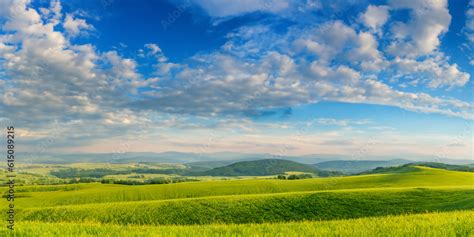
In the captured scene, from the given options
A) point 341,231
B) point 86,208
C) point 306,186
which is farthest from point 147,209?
point 306,186

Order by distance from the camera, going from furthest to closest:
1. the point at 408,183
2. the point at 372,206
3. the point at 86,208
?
1. the point at 408,183
2. the point at 86,208
3. the point at 372,206

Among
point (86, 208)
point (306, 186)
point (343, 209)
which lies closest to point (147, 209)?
point (86, 208)

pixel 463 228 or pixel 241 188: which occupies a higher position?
pixel 463 228

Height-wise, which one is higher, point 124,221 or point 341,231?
point 341,231

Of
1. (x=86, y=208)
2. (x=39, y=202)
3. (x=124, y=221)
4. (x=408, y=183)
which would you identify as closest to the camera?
(x=124, y=221)

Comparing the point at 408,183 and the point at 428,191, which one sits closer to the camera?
the point at 428,191

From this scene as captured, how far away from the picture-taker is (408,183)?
278 ft

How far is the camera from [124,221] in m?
44.0

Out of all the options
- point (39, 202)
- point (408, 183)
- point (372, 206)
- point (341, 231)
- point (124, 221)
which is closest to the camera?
point (341, 231)

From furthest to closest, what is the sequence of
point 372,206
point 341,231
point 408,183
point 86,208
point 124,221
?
point 408,183 → point 86,208 → point 372,206 → point 124,221 → point 341,231

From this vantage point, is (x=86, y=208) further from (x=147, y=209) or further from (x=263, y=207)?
(x=263, y=207)

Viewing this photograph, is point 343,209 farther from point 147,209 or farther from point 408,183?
point 408,183

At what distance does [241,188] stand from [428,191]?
44.9 meters

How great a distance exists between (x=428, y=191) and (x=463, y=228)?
138 feet
